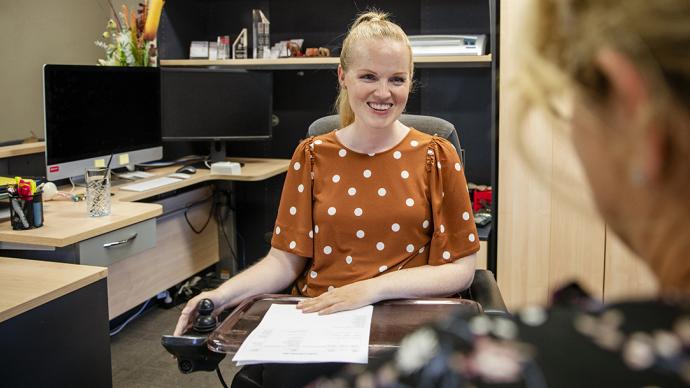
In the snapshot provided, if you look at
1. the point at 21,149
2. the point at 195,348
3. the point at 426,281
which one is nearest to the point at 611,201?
the point at 195,348

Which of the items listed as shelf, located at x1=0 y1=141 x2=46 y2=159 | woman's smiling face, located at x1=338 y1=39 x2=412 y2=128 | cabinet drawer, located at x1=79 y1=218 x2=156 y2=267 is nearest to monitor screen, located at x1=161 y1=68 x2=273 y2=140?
shelf, located at x1=0 y1=141 x2=46 y2=159

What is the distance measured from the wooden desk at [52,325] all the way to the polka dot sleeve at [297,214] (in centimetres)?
55

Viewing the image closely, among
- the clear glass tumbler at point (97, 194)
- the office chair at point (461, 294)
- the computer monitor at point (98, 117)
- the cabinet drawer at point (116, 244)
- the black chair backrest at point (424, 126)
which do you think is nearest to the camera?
the office chair at point (461, 294)

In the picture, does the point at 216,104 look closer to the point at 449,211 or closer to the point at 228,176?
the point at 228,176

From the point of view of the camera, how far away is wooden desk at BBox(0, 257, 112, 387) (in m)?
1.79

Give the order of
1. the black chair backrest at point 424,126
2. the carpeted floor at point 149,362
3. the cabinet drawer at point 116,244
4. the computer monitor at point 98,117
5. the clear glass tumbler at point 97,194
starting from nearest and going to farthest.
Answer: the black chair backrest at point 424,126 < the cabinet drawer at point 116,244 < the clear glass tumbler at point 97,194 < the computer monitor at point 98,117 < the carpeted floor at point 149,362

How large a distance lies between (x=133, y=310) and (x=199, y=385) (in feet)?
2.98

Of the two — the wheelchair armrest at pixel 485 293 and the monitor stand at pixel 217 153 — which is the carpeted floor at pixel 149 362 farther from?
the wheelchair armrest at pixel 485 293

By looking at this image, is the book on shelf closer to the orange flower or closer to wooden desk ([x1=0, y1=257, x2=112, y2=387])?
the orange flower

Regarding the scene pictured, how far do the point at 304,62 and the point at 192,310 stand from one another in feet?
7.19

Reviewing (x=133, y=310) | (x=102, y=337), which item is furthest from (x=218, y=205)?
(x=102, y=337)

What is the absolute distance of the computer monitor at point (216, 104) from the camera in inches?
141

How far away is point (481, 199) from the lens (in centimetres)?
329

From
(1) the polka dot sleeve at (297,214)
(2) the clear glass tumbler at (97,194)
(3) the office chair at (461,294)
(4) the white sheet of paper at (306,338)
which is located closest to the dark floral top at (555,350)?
(4) the white sheet of paper at (306,338)
